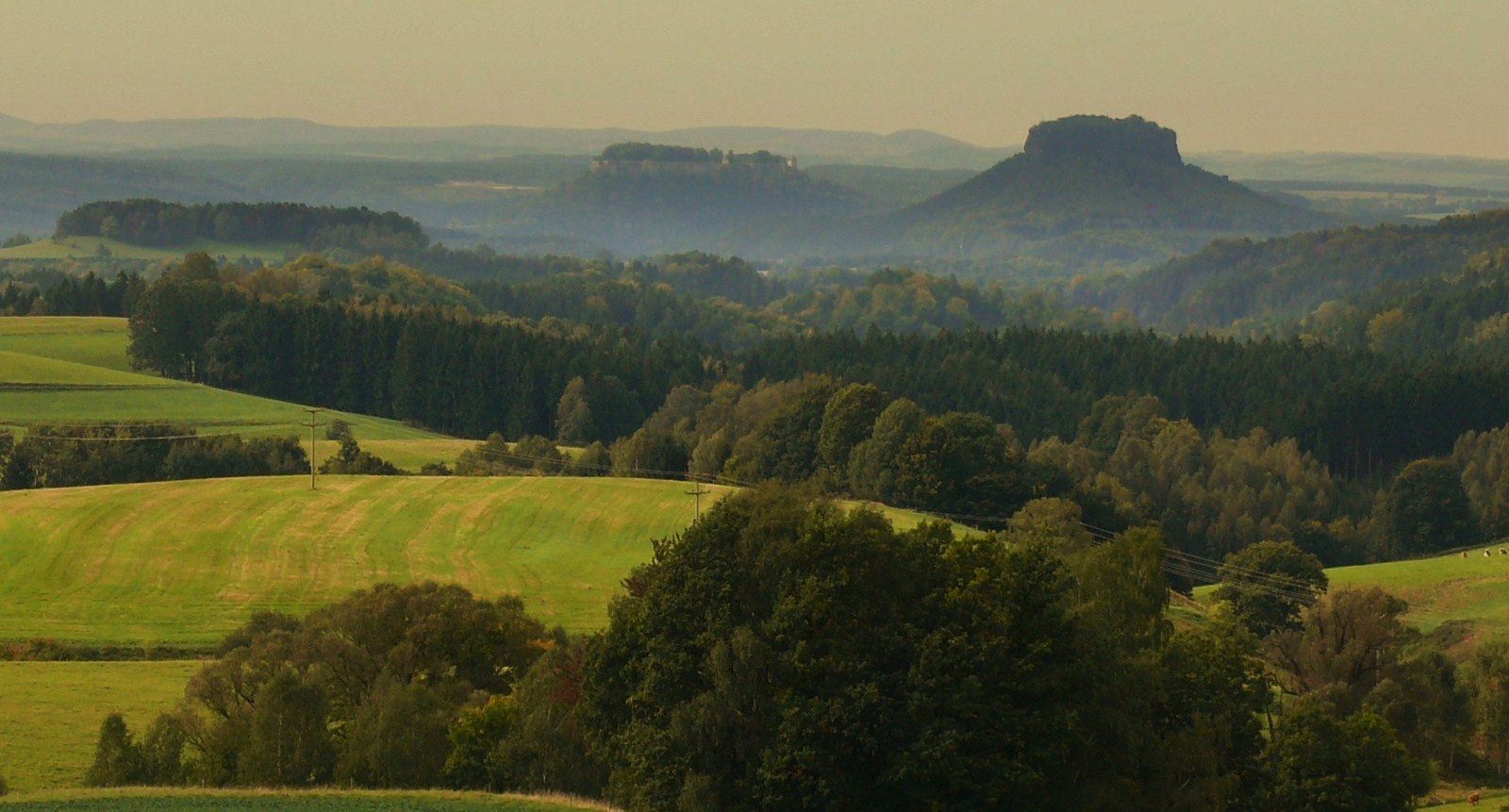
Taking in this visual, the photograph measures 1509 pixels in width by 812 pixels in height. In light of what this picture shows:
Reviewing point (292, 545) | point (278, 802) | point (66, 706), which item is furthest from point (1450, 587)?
point (278, 802)

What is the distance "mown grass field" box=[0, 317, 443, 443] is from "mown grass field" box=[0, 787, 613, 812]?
247 feet

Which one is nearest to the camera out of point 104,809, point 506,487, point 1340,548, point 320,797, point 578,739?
point 104,809

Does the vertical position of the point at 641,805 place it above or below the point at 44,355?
above

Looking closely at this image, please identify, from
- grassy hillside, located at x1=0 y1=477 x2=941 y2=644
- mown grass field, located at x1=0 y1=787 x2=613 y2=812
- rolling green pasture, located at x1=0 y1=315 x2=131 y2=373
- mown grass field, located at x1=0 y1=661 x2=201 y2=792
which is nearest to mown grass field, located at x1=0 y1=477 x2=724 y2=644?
grassy hillside, located at x1=0 y1=477 x2=941 y2=644

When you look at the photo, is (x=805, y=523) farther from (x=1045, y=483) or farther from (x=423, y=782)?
(x=1045, y=483)

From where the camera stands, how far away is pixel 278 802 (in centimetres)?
3931

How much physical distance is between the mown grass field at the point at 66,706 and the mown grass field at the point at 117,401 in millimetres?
54178

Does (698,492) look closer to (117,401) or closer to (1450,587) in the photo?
(1450,587)

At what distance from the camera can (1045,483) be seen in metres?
102

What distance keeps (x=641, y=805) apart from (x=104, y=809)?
9742 millimetres

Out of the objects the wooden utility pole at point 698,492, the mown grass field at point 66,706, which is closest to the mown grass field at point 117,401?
the wooden utility pole at point 698,492

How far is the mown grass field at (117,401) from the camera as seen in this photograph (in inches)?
4596

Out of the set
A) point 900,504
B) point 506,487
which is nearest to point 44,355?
point 506,487

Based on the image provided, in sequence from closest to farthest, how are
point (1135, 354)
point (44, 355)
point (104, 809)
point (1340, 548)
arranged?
point (104, 809)
point (1340, 548)
point (44, 355)
point (1135, 354)
